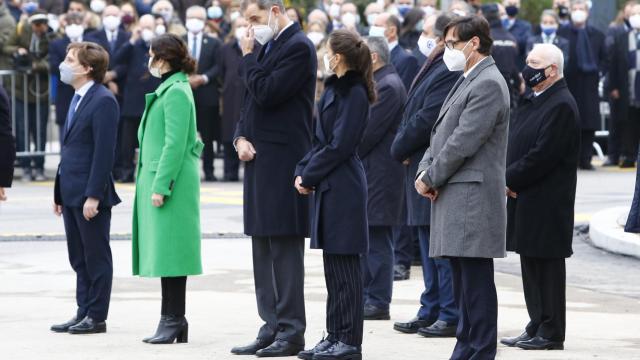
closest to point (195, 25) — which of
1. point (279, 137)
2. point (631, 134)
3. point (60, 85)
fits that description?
point (60, 85)

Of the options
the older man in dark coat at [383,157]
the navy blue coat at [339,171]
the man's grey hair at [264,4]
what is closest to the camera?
the navy blue coat at [339,171]

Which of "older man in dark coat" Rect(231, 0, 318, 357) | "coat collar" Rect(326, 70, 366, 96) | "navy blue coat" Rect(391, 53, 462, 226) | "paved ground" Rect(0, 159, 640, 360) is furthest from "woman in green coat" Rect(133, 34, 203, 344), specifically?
"navy blue coat" Rect(391, 53, 462, 226)

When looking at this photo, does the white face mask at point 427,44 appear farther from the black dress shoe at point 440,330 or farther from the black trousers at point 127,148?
the black trousers at point 127,148

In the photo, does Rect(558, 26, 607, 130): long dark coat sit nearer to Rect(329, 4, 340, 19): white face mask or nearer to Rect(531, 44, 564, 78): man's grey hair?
Rect(329, 4, 340, 19): white face mask

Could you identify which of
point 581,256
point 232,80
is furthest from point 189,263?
point 232,80

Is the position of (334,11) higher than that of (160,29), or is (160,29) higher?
(334,11)

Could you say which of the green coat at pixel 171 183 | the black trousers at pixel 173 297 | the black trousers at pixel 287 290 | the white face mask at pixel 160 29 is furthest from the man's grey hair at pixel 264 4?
the white face mask at pixel 160 29

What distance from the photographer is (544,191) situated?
9.62 m

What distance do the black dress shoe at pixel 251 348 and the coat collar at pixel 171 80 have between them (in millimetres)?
1608

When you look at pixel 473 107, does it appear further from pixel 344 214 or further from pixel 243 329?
pixel 243 329

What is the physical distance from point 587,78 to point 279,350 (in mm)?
14398

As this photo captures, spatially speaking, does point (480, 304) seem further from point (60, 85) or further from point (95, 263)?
point (60, 85)

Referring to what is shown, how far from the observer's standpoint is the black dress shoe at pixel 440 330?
1008cm

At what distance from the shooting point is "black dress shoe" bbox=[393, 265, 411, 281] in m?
12.7
